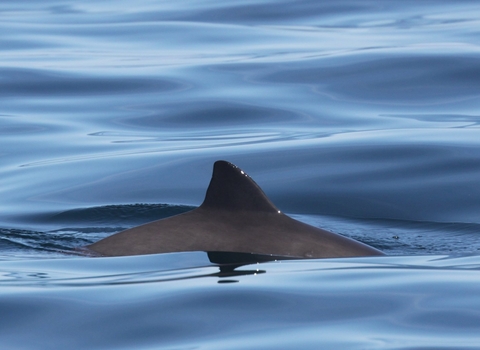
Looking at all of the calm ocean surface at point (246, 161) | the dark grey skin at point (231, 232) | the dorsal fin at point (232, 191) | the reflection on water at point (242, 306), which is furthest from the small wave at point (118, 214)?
the reflection on water at point (242, 306)

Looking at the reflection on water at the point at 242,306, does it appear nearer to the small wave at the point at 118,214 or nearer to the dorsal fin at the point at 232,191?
the dorsal fin at the point at 232,191

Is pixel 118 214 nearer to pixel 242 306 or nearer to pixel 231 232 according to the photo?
pixel 231 232

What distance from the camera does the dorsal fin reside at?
8125 millimetres

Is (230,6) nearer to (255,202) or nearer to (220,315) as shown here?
(255,202)

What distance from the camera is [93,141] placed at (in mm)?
15516

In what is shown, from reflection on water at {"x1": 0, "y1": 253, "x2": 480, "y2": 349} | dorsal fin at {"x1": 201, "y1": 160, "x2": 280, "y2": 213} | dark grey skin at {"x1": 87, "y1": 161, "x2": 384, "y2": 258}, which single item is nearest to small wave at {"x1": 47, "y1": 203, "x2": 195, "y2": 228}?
dark grey skin at {"x1": 87, "y1": 161, "x2": 384, "y2": 258}

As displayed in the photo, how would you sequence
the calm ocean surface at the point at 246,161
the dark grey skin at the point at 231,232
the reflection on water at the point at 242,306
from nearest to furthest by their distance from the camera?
the reflection on water at the point at 242,306
the calm ocean surface at the point at 246,161
the dark grey skin at the point at 231,232

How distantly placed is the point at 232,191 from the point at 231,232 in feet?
1.01

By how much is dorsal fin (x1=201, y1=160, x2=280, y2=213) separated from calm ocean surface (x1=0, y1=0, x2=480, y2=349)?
60cm

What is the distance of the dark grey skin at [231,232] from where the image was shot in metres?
8.12

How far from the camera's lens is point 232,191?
26.9 ft

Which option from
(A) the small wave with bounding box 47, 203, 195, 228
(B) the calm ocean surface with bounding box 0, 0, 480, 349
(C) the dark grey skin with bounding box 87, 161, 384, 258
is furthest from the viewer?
(A) the small wave with bounding box 47, 203, 195, 228

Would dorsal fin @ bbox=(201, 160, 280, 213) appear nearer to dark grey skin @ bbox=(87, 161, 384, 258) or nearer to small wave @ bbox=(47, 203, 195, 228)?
dark grey skin @ bbox=(87, 161, 384, 258)


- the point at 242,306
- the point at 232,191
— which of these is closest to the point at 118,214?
the point at 232,191
